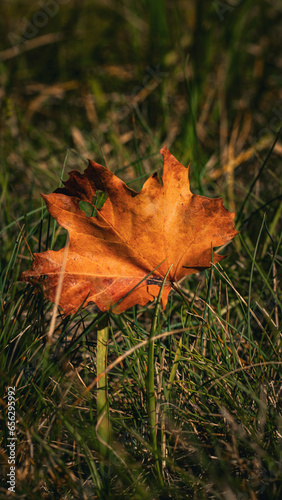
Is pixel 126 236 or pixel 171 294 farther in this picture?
pixel 171 294

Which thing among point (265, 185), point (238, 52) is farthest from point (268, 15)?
point (265, 185)
